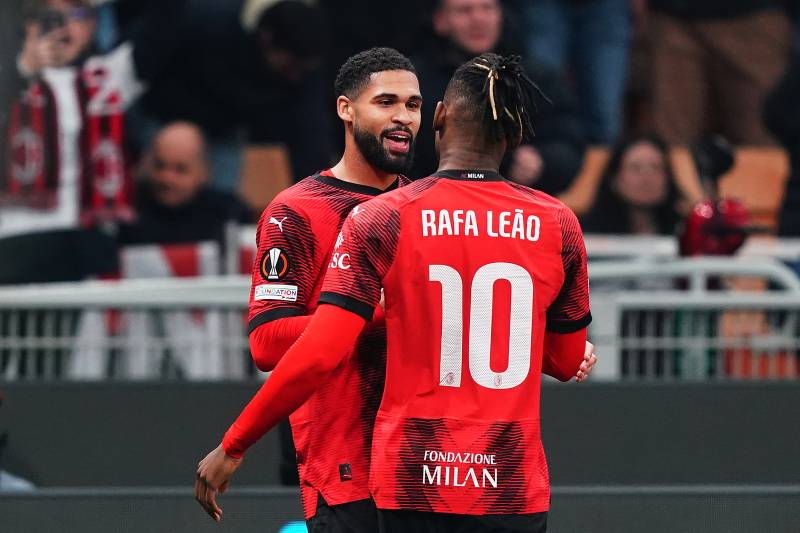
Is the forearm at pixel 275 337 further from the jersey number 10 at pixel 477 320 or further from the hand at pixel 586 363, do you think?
the hand at pixel 586 363

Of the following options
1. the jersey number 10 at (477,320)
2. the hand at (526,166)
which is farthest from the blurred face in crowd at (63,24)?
the jersey number 10 at (477,320)

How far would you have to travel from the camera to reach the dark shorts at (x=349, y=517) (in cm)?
413

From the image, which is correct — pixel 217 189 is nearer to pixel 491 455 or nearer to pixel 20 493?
pixel 20 493

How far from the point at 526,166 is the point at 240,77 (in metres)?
1.64

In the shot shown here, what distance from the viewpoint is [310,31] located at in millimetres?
8547

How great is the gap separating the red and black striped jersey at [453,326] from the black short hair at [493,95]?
0.39ft

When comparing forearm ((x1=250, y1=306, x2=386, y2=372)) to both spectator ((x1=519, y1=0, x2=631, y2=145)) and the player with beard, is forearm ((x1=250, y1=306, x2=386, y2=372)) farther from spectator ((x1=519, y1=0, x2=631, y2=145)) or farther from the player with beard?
spectator ((x1=519, y1=0, x2=631, y2=145))

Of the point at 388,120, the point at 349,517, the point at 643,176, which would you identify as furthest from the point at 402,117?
the point at 643,176

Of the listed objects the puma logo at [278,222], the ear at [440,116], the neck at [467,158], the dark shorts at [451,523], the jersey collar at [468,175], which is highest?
the ear at [440,116]

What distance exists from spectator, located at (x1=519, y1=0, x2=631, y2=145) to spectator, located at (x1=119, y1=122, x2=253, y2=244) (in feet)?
7.25

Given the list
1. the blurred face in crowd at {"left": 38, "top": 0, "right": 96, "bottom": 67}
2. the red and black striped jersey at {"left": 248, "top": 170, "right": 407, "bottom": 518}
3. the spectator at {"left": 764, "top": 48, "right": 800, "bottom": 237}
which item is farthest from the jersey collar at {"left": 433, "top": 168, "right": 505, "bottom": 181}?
the spectator at {"left": 764, "top": 48, "right": 800, "bottom": 237}

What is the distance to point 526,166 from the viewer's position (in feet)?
26.7

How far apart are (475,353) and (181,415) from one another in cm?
324

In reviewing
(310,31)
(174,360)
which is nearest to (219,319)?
(174,360)
